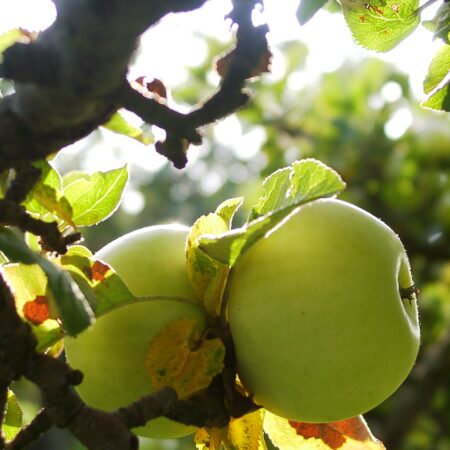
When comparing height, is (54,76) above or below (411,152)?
above

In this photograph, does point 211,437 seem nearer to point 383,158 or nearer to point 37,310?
point 37,310

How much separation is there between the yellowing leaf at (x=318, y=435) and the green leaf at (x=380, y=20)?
0.46 m

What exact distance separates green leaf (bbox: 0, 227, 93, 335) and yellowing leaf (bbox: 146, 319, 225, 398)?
149mm

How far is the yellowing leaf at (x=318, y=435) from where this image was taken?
2.77 ft

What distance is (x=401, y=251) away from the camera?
783mm

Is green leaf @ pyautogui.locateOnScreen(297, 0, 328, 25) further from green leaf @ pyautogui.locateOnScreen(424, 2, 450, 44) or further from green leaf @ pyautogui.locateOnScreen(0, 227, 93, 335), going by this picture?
green leaf @ pyautogui.locateOnScreen(0, 227, 93, 335)

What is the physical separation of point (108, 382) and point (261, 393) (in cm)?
16

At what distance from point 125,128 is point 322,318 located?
0.94 ft

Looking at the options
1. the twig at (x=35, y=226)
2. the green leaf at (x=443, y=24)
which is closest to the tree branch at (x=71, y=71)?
the twig at (x=35, y=226)

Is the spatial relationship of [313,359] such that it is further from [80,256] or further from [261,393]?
[80,256]

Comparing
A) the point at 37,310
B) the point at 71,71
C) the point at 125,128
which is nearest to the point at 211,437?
the point at 37,310

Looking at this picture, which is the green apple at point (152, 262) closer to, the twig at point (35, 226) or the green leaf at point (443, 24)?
the twig at point (35, 226)

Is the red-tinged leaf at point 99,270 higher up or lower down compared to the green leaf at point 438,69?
higher up

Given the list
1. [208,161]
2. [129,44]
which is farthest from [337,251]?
[208,161]
